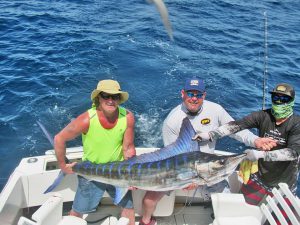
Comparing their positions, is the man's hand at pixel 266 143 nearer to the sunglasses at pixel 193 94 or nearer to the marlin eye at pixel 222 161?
the marlin eye at pixel 222 161

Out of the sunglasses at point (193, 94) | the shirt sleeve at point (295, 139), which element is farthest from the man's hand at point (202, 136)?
the shirt sleeve at point (295, 139)

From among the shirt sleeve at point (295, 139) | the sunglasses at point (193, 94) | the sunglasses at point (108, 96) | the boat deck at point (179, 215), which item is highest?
the sunglasses at point (108, 96)

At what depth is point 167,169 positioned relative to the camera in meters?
3.35

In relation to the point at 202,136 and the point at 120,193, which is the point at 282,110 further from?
the point at 120,193

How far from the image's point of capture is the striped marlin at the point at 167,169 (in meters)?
3.25

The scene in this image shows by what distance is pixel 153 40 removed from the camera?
1043 cm

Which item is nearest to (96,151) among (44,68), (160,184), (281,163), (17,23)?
(160,184)

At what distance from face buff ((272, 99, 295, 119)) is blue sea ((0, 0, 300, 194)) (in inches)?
74.1

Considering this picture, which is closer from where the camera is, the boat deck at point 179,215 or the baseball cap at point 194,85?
the baseball cap at point 194,85

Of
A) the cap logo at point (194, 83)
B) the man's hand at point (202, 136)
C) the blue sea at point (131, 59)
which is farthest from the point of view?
the blue sea at point (131, 59)

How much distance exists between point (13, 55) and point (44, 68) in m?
1.18

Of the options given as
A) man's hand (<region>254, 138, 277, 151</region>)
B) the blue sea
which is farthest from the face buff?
the blue sea

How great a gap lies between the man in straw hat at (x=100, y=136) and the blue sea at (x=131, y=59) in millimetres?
2195

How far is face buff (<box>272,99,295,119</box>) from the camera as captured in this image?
3438mm
